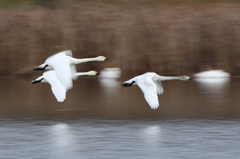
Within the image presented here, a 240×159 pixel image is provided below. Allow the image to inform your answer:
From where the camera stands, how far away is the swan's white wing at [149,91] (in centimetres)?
1265

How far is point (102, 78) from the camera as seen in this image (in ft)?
79.2

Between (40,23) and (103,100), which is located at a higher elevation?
(40,23)

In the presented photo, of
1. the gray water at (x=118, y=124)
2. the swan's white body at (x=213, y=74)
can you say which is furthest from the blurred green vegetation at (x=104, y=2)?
the gray water at (x=118, y=124)

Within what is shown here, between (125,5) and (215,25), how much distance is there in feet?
20.7

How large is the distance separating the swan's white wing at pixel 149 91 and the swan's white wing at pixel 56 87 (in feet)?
4.16

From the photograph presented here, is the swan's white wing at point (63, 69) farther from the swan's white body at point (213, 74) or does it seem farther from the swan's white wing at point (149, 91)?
the swan's white body at point (213, 74)

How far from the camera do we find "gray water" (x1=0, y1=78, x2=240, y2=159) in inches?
456

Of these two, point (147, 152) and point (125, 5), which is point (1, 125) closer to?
point (147, 152)

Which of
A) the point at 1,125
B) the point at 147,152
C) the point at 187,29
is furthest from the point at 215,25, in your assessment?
the point at 147,152

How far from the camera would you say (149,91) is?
42.5 ft

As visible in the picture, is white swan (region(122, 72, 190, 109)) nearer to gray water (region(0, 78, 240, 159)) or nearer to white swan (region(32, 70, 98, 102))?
gray water (region(0, 78, 240, 159))

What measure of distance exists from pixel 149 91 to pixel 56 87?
160 centimetres

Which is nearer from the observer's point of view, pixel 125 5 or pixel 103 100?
pixel 103 100

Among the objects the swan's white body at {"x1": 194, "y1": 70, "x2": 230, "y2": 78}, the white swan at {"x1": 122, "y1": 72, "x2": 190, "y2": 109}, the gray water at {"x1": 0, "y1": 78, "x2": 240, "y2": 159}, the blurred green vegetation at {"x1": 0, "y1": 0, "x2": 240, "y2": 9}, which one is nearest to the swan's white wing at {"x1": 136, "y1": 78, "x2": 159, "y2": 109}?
the white swan at {"x1": 122, "y1": 72, "x2": 190, "y2": 109}
